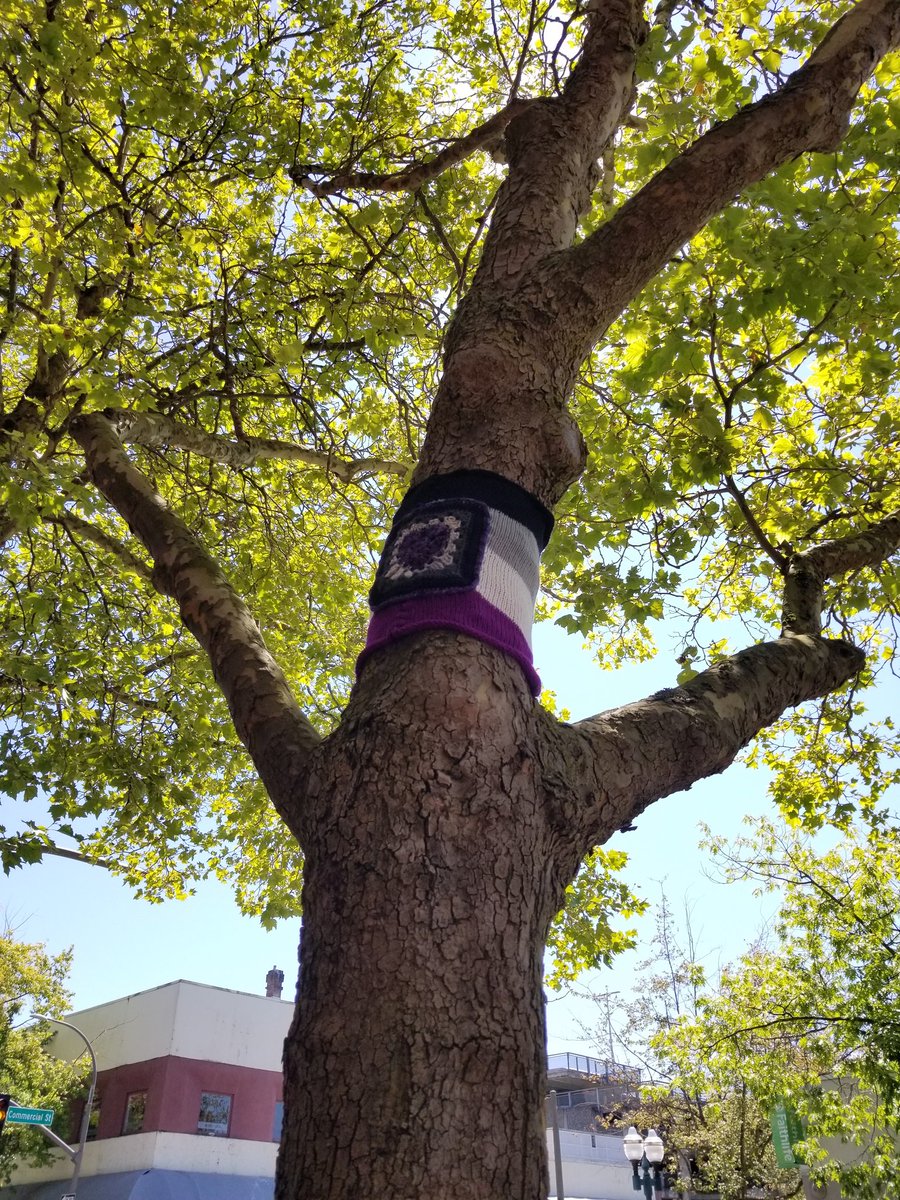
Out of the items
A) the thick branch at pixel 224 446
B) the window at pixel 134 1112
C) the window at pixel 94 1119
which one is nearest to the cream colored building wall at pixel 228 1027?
the window at pixel 134 1112

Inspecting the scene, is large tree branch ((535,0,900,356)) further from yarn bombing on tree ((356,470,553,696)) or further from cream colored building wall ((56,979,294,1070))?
cream colored building wall ((56,979,294,1070))

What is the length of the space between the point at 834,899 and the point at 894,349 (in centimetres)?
717

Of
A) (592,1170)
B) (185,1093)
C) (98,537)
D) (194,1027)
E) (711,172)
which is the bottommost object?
(592,1170)

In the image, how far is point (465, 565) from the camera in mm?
1900

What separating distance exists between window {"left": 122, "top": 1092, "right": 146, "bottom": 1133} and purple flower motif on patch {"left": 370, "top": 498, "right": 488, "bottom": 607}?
66.8ft

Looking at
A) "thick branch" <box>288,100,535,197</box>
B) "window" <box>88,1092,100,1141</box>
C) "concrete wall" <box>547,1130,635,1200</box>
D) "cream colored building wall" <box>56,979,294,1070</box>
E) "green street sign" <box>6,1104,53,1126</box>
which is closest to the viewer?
"thick branch" <box>288,100,535,197</box>

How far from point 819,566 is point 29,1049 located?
22.2 meters

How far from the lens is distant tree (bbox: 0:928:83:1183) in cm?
1900

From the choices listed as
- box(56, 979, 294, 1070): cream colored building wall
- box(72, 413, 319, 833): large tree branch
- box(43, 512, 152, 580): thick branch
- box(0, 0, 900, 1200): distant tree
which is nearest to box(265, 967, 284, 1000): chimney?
box(56, 979, 294, 1070): cream colored building wall

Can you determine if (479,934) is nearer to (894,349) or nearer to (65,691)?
(894,349)

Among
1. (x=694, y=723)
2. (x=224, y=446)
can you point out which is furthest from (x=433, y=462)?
(x=224, y=446)

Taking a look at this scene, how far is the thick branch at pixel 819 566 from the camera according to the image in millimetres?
3432

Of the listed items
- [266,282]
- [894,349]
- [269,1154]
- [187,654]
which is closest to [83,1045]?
[269,1154]

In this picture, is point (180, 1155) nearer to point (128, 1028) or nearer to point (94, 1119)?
point (128, 1028)
